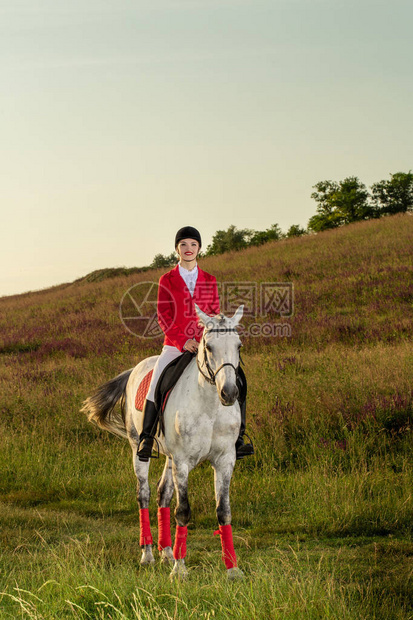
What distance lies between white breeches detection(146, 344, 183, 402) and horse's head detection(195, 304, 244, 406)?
1.18 m

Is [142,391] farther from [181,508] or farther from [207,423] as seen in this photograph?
[181,508]

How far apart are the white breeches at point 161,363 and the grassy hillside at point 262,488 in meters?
1.78

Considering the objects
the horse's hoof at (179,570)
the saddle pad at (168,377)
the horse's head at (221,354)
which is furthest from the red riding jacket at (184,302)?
the horse's hoof at (179,570)

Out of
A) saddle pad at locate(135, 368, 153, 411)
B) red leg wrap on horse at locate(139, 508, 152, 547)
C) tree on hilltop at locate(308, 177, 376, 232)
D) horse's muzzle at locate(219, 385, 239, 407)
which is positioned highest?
tree on hilltop at locate(308, 177, 376, 232)

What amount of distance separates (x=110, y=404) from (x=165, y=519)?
197 cm

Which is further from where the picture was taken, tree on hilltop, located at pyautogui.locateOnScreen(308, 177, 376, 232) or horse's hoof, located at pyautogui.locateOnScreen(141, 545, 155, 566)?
tree on hilltop, located at pyautogui.locateOnScreen(308, 177, 376, 232)

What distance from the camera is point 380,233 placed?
101 feet

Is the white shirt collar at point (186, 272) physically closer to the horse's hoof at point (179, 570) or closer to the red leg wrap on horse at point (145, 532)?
the red leg wrap on horse at point (145, 532)

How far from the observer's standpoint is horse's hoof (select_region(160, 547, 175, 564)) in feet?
19.5

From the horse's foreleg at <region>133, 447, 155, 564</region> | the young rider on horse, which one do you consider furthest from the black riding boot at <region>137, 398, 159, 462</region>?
the horse's foreleg at <region>133, 447, 155, 564</region>

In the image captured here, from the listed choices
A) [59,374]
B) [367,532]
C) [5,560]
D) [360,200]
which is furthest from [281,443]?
[360,200]

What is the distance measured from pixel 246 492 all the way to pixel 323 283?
15221mm

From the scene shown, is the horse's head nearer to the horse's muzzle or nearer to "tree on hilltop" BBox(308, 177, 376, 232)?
the horse's muzzle

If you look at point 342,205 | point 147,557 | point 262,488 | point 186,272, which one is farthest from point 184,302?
point 342,205
